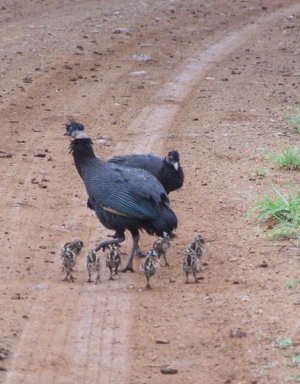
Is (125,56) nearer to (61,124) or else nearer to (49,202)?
(61,124)

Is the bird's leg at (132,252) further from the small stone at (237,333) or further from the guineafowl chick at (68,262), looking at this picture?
the small stone at (237,333)

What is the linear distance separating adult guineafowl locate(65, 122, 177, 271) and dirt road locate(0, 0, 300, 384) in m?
0.41

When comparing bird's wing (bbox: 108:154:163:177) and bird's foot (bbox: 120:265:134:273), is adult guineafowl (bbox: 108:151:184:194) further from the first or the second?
bird's foot (bbox: 120:265:134:273)

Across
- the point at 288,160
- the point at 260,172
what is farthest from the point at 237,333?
the point at 288,160

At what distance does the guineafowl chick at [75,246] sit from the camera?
29.9 ft

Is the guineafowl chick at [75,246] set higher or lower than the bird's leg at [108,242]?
higher

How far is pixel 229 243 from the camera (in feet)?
32.8

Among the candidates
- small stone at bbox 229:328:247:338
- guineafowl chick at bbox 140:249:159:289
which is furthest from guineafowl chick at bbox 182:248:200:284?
small stone at bbox 229:328:247:338

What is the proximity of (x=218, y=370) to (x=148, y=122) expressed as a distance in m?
8.46

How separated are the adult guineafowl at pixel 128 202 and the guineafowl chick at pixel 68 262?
47cm

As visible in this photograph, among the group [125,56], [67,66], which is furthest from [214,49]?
[67,66]

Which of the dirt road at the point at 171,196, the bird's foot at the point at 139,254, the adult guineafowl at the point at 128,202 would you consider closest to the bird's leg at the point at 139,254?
the bird's foot at the point at 139,254

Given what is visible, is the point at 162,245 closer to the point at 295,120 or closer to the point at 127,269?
the point at 127,269

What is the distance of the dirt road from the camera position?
24.0 feet
